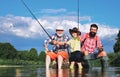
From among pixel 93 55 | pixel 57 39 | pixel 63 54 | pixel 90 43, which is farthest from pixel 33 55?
pixel 63 54

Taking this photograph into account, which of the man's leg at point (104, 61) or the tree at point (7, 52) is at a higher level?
the tree at point (7, 52)

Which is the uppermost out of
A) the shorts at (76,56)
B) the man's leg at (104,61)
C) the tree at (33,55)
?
the tree at (33,55)

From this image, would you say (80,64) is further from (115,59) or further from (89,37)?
(115,59)

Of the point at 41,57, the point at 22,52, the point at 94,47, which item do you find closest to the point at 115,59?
the point at 94,47

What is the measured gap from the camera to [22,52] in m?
134

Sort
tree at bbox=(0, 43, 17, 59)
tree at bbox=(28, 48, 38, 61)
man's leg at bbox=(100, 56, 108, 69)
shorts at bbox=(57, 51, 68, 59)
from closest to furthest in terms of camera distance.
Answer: shorts at bbox=(57, 51, 68, 59) → man's leg at bbox=(100, 56, 108, 69) → tree at bbox=(0, 43, 17, 59) → tree at bbox=(28, 48, 38, 61)

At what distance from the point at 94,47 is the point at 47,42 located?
224 centimetres

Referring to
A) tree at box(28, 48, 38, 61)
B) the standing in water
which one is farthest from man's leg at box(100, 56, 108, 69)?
tree at box(28, 48, 38, 61)

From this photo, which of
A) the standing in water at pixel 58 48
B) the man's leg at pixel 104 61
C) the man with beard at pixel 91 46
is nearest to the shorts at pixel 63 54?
the standing in water at pixel 58 48

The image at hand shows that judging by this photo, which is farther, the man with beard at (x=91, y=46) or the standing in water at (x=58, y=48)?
the man with beard at (x=91, y=46)

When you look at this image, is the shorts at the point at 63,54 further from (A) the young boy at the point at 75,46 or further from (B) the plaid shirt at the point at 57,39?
(A) the young boy at the point at 75,46

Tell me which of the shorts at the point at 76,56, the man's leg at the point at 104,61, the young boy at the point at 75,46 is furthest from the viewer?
the man's leg at the point at 104,61

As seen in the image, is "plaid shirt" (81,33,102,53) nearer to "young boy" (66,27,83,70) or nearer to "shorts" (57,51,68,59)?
"young boy" (66,27,83,70)

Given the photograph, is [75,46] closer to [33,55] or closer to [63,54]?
[63,54]
